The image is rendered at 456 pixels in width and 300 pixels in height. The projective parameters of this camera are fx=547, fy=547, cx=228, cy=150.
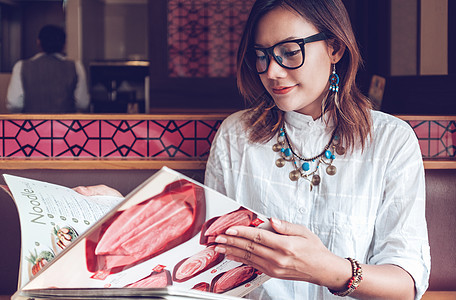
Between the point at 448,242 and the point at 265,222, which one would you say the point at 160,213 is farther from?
the point at 448,242

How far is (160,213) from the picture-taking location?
810mm

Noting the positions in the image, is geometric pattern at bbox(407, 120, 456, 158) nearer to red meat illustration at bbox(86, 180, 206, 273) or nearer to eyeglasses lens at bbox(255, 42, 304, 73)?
eyeglasses lens at bbox(255, 42, 304, 73)

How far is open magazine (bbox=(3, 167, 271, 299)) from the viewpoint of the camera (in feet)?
2.59

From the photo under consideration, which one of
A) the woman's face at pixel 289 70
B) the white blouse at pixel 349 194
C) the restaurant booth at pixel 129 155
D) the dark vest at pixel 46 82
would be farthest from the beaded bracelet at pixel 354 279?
the dark vest at pixel 46 82

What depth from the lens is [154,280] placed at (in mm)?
905

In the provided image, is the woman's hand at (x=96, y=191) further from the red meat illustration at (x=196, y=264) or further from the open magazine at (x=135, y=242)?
the red meat illustration at (x=196, y=264)

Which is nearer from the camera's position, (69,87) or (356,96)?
(356,96)

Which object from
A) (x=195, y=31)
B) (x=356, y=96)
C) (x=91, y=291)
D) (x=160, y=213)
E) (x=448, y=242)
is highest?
(x=195, y=31)

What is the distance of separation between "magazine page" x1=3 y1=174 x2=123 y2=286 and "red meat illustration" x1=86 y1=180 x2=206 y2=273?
0.54 ft

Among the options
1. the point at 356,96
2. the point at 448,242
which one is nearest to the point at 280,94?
the point at 356,96

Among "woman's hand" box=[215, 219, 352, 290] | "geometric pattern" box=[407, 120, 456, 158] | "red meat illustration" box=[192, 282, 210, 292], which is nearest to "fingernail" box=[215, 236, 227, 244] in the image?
"woman's hand" box=[215, 219, 352, 290]

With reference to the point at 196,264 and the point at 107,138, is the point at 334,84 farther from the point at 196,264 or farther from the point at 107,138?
the point at 107,138

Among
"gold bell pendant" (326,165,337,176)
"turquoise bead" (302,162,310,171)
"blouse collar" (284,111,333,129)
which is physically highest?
"blouse collar" (284,111,333,129)

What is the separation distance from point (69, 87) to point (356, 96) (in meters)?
2.87
